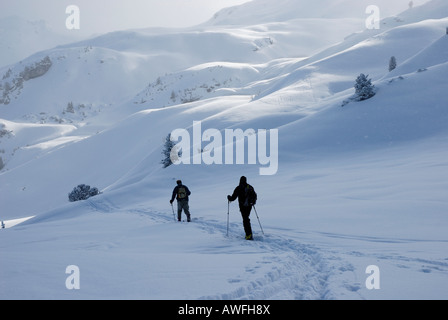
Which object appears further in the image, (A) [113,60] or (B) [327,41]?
(B) [327,41]

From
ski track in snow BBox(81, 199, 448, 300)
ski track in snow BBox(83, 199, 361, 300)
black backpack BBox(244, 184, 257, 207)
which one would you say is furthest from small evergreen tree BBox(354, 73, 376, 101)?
ski track in snow BBox(83, 199, 361, 300)

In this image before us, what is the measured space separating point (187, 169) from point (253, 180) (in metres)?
6.48

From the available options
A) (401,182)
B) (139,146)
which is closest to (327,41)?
(139,146)

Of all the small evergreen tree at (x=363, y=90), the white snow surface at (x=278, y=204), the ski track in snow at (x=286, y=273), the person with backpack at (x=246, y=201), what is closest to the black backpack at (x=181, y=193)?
the white snow surface at (x=278, y=204)

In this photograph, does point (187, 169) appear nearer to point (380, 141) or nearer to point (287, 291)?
point (380, 141)

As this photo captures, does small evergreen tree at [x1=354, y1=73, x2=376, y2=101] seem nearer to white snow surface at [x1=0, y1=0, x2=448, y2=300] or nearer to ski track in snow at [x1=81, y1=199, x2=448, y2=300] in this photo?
white snow surface at [x1=0, y1=0, x2=448, y2=300]

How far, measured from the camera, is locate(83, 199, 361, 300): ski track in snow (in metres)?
5.07

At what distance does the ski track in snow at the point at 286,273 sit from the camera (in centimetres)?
507

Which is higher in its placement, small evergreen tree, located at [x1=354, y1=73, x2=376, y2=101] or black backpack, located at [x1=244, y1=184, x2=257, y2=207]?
small evergreen tree, located at [x1=354, y1=73, x2=376, y2=101]

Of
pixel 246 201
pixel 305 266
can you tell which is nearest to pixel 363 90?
pixel 246 201

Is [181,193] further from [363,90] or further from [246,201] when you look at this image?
[363,90]

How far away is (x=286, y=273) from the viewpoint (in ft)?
20.0

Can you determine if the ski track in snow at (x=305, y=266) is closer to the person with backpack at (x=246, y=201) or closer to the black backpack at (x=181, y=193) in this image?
the person with backpack at (x=246, y=201)

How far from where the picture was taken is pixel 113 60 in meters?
121
